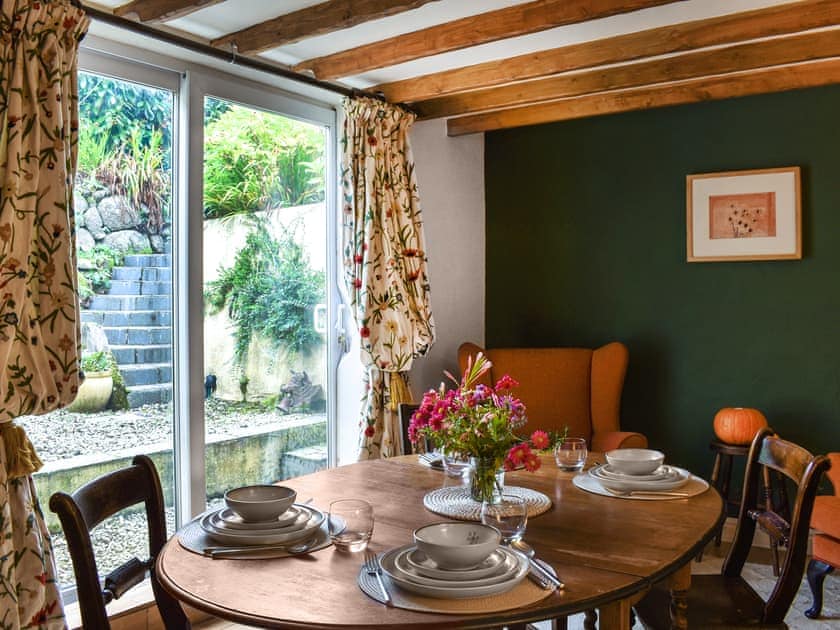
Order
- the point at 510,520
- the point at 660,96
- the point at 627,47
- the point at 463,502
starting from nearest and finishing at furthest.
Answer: the point at 510,520 < the point at 463,502 < the point at 627,47 < the point at 660,96

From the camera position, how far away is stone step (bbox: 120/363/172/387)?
306 centimetres

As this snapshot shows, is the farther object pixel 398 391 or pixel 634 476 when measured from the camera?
pixel 398 391

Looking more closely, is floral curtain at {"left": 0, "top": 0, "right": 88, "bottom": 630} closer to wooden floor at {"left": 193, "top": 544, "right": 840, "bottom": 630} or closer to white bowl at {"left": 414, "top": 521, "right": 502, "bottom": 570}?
wooden floor at {"left": 193, "top": 544, "right": 840, "bottom": 630}

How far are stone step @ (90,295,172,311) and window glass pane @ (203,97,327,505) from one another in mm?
203

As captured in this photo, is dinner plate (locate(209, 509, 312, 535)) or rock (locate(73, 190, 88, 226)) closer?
dinner plate (locate(209, 509, 312, 535))

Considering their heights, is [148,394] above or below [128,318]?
below

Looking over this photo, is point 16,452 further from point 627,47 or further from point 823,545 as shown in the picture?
point 823,545

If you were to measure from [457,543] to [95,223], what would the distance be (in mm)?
2085

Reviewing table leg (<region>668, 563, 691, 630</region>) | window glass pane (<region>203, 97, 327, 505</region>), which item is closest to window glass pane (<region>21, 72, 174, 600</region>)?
window glass pane (<region>203, 97, 327, 505</region>)

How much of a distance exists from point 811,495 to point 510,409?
0.74 metres

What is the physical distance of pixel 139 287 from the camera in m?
3.11

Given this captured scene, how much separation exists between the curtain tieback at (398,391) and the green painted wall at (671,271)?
110 cm

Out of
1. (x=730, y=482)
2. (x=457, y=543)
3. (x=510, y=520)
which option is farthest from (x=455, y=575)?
(x=730, y=482)

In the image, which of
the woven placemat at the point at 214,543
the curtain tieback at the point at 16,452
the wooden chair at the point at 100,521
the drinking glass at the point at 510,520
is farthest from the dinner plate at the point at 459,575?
the curtain tieback at the point at 16,452
